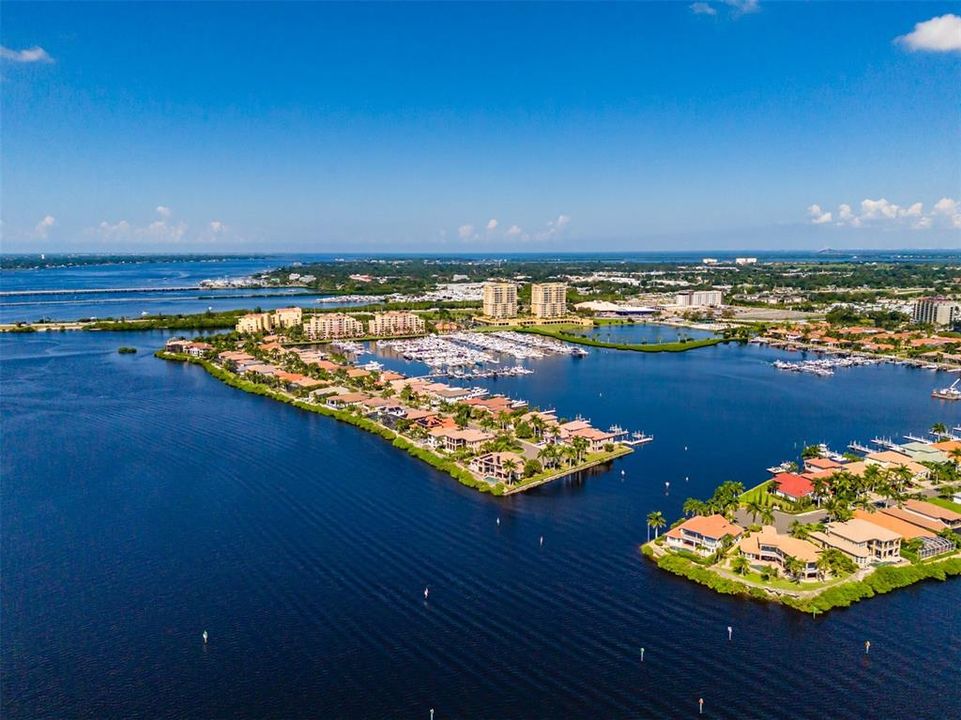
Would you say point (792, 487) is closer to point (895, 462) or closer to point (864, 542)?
point (864, 542)

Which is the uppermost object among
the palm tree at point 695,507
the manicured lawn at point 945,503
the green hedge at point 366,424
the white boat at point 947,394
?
the palm tree at point 695,507

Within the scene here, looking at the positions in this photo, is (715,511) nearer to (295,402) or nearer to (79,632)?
(79,632)

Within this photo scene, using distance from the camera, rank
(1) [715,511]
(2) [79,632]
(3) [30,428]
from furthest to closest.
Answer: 1. (3) [30,428]
2. (1) [715,511]
3. (2) [79,632]

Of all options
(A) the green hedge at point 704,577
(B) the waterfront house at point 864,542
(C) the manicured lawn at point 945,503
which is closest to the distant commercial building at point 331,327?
(A) the green hedge at point 704,577

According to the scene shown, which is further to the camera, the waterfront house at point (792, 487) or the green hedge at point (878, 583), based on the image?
the waterfront house at point (792, 487)

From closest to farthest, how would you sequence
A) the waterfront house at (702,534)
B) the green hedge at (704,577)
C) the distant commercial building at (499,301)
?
the green hedge at (704,577)
the waterfront house at (702,534)
the distant commercial building at (499,301)

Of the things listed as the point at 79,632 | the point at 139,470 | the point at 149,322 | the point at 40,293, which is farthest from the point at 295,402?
the point at 40,293

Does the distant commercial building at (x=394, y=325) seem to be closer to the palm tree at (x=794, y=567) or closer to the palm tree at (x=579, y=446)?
the palm tree at (x=579, y=446)

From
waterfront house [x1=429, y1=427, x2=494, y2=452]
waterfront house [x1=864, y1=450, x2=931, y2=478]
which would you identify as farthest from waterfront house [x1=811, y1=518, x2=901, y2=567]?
waterfront house [x1=429, y1=427, x2=494, y2=452]
